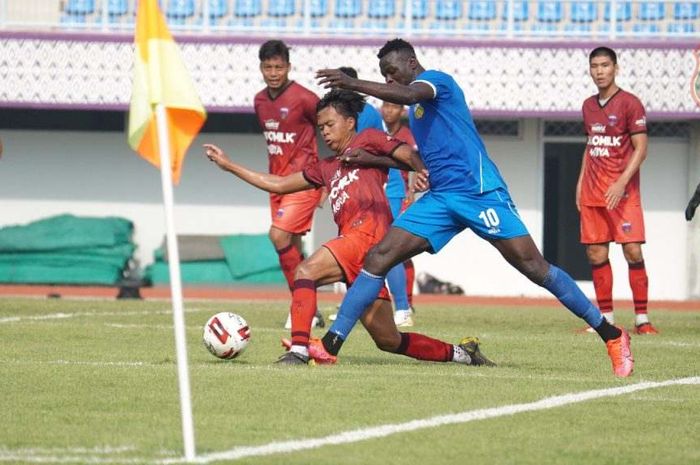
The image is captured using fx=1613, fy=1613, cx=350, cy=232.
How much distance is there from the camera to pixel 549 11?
2578 cm

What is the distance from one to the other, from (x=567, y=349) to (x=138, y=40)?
6632mm

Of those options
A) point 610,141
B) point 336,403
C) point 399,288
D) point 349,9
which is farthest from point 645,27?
point 336,403

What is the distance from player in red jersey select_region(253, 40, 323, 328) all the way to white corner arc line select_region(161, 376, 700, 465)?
570cm

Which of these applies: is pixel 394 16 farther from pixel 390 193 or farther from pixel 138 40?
pixel 138 40

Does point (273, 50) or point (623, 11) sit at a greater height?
point (623, 11)

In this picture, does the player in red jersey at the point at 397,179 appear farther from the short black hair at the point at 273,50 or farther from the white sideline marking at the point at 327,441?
the white sideline marking at the point at 327,441

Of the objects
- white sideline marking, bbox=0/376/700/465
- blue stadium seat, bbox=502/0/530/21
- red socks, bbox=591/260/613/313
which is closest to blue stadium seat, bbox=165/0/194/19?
blue stadium seat, bbox=502/0/530/21

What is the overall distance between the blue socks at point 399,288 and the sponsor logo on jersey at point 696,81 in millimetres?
9614

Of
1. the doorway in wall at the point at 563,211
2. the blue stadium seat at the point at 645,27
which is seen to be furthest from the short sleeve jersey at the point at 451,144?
the doorway in wall at the point at 563,211

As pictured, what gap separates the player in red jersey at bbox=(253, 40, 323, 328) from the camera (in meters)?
15.0

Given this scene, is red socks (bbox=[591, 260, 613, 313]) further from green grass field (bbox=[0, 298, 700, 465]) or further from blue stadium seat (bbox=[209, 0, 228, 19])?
blue stadium seat (bbox=[209, 0, 228, 19])

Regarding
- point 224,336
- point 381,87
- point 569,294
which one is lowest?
point 224,336

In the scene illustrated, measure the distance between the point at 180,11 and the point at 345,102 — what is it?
50.9 feet

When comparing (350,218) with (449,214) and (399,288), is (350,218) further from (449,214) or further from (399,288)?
(399,288)
